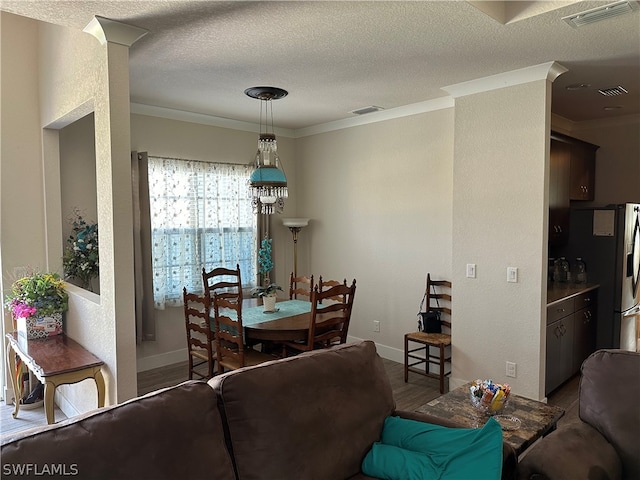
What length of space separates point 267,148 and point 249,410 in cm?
278

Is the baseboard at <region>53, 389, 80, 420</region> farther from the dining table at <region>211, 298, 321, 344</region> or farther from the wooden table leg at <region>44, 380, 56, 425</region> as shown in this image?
the dining table at <region>211, 298, 321, 344</region>

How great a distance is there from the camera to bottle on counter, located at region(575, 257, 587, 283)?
4.52 meters

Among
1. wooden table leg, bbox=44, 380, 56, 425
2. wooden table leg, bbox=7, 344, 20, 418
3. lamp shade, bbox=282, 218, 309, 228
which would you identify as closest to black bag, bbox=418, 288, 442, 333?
lamp shade, bbox=282, 218, 309, 228

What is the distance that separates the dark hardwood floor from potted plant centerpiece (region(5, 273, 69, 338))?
2.27ft

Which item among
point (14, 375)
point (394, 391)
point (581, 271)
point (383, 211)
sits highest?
point (383, 211)

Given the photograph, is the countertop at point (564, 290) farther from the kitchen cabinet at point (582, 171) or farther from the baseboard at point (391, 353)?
the baseboard at point (391, 353)

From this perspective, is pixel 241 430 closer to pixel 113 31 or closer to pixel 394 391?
pixel 113 31

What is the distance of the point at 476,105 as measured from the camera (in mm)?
3678

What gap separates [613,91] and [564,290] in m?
1.83

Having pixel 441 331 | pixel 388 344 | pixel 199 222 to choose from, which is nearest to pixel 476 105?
pixel 441 331

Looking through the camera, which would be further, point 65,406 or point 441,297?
point 441,297

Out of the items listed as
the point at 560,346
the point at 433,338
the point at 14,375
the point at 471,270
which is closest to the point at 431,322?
the point at 433,338

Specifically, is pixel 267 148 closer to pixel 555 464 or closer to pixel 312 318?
pixel 312 318

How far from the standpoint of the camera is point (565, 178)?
437 cm
